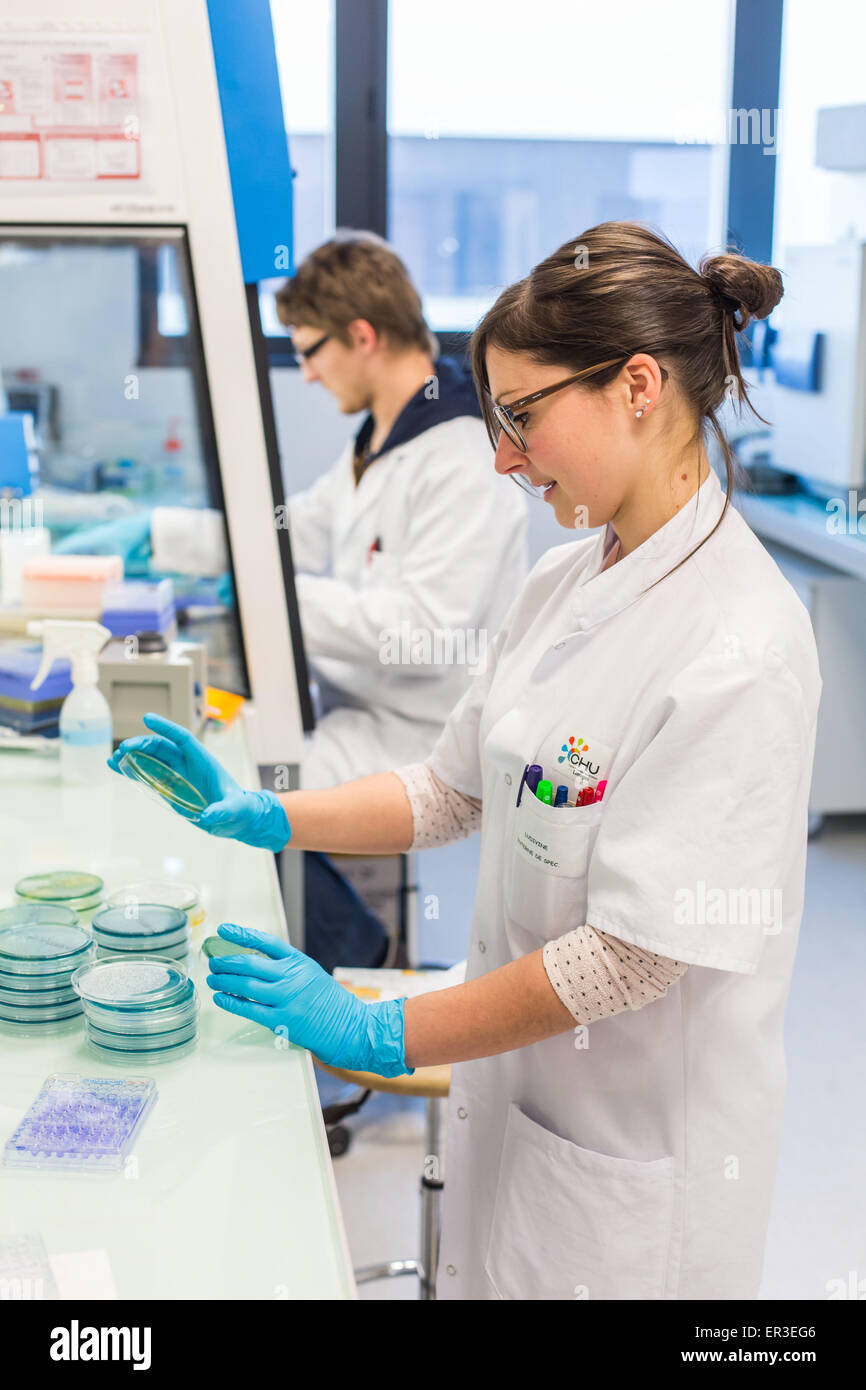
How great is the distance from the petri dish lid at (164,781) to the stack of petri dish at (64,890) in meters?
0.11

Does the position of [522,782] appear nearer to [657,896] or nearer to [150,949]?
[657,896]

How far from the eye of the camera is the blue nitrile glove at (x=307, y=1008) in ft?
3.59

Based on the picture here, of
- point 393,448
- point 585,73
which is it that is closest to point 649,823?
point 393,448

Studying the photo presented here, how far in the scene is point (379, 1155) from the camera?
2.37 m

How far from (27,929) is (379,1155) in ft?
4.54

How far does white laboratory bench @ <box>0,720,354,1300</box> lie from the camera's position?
0.83 m

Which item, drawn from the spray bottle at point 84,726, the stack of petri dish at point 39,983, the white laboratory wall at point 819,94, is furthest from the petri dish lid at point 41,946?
the white laboratory wall at point 819,94

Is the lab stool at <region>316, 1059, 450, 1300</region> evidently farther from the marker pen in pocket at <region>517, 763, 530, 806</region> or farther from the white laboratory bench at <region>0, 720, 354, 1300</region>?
the marker pen in pocket at <region>517, 763, 530, 806</region>

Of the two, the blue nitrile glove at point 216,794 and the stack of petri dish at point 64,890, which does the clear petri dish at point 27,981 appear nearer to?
the stack of petri dish at point 64,890

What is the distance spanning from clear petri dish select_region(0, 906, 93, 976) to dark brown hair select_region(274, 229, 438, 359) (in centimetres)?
181

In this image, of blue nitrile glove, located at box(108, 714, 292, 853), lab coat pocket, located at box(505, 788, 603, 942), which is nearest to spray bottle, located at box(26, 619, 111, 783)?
blue nitrile glove, located at box(108, 714, 292, 853)

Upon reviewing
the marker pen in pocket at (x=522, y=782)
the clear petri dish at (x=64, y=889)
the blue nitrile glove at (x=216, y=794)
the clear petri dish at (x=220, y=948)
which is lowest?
the clear petri dish at (x=220, y=948)

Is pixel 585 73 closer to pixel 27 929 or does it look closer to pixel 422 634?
pixel 422 634

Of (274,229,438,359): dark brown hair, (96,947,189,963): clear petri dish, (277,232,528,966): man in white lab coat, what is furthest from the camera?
(274,229,438,359): dark brown hair
